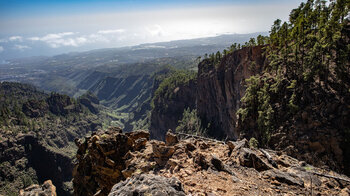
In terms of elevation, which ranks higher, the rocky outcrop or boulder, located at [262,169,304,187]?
boulder, located at [262,169,304,187]

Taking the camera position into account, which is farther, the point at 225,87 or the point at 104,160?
the point at 225,87

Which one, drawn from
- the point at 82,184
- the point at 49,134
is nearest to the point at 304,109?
the point at 82,184

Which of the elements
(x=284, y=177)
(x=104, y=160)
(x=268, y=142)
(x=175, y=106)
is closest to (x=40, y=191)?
(x=104, y=160)

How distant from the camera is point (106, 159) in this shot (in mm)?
22484

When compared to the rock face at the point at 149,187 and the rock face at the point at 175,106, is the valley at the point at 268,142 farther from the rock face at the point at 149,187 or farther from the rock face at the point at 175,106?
the rock face at the point at 175,106

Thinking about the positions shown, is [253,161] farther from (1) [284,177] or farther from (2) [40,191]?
(2) [40,191]

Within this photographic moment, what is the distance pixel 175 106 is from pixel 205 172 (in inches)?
5085

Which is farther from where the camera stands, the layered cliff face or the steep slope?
the steep slope

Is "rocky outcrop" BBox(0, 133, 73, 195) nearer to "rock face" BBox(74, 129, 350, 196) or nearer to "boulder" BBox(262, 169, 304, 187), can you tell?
"rock face" BBox(74, 129, 350, 196)

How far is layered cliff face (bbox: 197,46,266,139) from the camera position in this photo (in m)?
59.1

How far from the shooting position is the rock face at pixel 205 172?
11.7m

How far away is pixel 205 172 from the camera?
1448 centimetres

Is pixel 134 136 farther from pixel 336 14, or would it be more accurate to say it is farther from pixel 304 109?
pixel 336 14

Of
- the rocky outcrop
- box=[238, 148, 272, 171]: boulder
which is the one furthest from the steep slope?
box=[238, 148, 272, 171]: boulder
